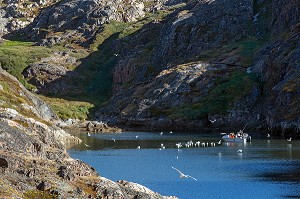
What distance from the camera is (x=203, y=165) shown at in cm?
11025

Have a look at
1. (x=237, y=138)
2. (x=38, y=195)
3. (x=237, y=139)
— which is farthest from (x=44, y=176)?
(x=237, y=138)

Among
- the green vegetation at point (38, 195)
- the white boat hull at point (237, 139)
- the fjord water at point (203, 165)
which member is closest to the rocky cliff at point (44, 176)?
the green vegetation at point (38, 195)

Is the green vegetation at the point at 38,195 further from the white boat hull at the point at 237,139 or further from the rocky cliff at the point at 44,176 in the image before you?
the white boat hull at the point at 237,139

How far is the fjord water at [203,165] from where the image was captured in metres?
83.4

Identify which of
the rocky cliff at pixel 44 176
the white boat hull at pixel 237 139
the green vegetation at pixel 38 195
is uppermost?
the white boat hull at pixel 237 139

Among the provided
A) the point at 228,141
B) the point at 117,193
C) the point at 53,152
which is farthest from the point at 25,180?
the point at 228,141

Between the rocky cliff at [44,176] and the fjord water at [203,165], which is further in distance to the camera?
the fjord water at [203,165]

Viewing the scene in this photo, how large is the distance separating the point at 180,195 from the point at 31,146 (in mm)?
23200

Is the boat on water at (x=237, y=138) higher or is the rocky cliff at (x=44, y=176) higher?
the boat on water at (x=237, y=138)

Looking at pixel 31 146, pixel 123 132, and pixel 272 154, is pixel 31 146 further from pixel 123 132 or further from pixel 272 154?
pixel 123 132

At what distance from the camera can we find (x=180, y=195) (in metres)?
78.9

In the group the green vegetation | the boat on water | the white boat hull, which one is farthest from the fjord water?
the green vegetation

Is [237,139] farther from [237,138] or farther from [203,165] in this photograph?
[203,165]

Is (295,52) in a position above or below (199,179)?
above
